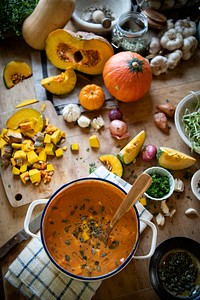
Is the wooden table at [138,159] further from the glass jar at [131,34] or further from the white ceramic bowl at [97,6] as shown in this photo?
the white ceramic bowl at [97,6]

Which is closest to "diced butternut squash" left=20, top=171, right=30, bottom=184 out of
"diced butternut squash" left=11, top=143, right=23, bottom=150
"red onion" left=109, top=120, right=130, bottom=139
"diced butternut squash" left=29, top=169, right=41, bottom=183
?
"diced butternut squash" left=29, top=169, right=41, bottom=183

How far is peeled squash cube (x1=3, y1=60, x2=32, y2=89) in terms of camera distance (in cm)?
175

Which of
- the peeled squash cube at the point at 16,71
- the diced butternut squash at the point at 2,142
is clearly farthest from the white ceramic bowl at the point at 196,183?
the peeled squash cube at the point at 16,71

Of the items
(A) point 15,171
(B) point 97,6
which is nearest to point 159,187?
(A) point 15,171

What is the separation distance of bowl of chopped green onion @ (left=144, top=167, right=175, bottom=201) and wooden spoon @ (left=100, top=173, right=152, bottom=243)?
10.4 inches

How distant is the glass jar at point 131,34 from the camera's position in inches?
68.8

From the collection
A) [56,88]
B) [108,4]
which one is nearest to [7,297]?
[56,88]

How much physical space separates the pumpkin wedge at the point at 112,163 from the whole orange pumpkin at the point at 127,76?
28 centimetres

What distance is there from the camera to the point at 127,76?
63.9 inches

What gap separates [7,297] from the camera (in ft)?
4.42

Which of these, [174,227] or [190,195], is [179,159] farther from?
[174,227]

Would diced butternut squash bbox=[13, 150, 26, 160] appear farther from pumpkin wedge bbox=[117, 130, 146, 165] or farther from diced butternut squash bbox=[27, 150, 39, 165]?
pumpkin wedge bbox=[117, 130, 146, 165]

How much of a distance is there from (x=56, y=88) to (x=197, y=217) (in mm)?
796

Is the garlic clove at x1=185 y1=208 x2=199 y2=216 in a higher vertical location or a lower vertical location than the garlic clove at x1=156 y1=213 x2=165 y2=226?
lower
